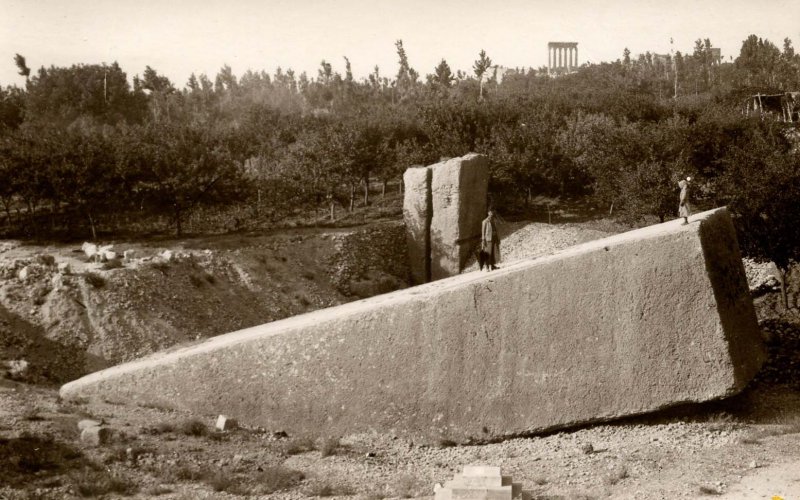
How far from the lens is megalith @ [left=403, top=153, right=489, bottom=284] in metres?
23.9

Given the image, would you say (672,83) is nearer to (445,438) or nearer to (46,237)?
(46,237)

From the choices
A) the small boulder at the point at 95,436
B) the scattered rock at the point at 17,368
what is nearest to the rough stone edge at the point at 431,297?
the scattered rock at the point at 17,368

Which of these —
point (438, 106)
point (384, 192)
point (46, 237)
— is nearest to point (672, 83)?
point (438, 106)

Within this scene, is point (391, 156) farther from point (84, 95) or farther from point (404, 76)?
point (404, 76)

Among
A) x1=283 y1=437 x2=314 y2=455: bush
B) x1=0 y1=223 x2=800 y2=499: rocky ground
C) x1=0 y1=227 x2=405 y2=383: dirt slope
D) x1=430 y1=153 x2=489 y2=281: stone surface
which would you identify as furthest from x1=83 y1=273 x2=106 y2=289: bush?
x1=430 y1=153 x2=489 y2=281: stone surface

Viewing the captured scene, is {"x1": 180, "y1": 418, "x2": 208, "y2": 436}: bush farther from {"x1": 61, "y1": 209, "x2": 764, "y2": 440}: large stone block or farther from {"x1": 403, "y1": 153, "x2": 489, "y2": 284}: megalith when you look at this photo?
{"x1": 403, "y1": 153, "x2": 489, "y2": 284}: megalith

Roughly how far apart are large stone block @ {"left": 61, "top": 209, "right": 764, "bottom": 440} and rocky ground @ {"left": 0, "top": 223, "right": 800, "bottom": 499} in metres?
0.42

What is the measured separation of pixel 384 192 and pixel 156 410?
2305cm

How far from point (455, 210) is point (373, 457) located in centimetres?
1289

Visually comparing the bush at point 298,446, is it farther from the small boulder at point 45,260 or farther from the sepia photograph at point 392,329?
the small boulder at point 45,260

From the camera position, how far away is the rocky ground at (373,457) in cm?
998

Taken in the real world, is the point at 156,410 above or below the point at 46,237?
below

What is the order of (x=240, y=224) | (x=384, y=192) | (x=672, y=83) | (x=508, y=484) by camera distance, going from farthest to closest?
(x=672, y=83)
(x=384, y=192)
(x=240, y=224)
(x=508, y=484)

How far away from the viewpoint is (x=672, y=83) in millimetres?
76688
